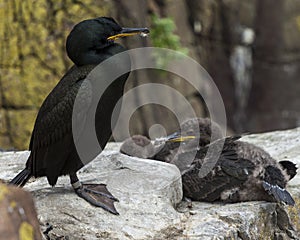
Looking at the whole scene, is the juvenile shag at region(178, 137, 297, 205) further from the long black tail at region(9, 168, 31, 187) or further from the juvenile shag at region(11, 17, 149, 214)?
the long black tail at region(9, 168, 31, 187)

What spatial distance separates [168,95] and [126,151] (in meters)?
5.01

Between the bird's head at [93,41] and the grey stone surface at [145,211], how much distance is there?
944mm

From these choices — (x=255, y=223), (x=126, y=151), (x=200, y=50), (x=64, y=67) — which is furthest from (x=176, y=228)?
(x=200, y=50)

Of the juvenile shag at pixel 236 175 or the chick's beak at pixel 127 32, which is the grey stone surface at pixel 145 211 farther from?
the chick's beak at pixel 127 32

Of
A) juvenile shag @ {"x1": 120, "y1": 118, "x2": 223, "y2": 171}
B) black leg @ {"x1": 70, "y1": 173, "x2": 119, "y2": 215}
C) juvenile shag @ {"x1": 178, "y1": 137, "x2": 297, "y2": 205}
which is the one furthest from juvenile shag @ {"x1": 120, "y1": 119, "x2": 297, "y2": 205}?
black leg @ {"x1": 70, "y1": 173, "x2": 119, "y2": 215}

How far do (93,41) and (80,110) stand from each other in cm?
47

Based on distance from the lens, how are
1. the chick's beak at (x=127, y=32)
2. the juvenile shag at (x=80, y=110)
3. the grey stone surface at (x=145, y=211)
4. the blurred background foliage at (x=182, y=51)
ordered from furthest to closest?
the blurred background foliage at (x=182, y=51) → the chick's beak at (x=127, y=32) → the juvenile shag at (x=80, y=110) → the grey stone surface at (x=145, y=211)

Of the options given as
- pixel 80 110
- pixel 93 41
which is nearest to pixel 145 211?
pixel 80 110

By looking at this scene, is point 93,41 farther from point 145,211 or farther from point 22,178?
point 145,211

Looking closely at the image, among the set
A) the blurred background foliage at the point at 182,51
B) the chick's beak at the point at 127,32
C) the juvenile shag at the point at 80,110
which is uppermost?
the chick's beak at the point at 127,32

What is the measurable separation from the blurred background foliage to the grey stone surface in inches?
180

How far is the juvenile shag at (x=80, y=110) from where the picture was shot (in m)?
4.13

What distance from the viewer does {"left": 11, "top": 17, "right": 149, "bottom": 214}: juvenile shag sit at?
13.6ft

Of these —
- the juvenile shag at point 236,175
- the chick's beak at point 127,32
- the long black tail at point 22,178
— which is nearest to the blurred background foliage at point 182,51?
the juvenile shag at point 236,175
